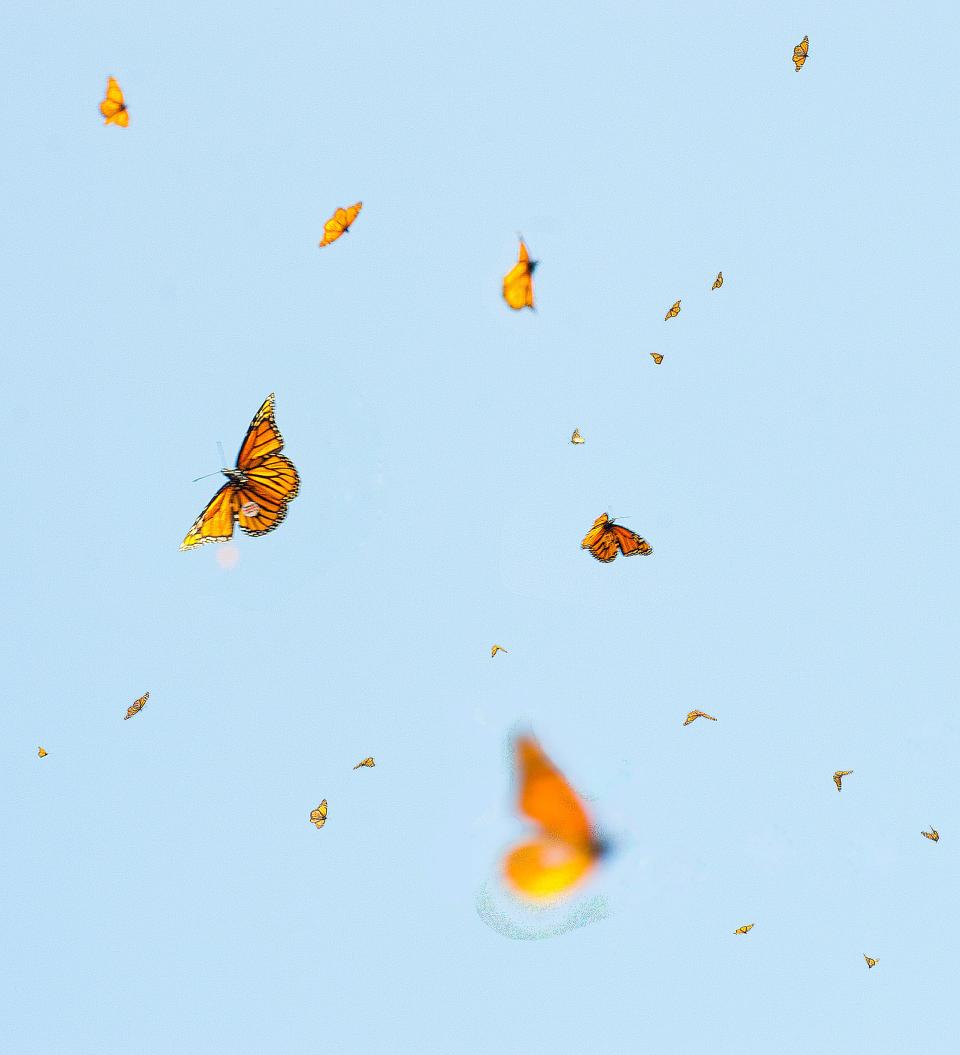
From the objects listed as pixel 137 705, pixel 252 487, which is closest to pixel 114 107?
pixel 252 487

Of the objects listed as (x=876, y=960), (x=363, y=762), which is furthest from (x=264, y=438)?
(x=876, y=960)

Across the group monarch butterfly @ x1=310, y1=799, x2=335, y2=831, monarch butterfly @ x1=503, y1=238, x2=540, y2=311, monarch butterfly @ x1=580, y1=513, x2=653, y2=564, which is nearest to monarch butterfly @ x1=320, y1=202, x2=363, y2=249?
monarch butterfly @ x1=503, y1=238, x2=540, y2=311

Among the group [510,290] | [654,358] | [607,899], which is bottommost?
[607,899]

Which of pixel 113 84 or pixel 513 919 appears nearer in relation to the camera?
pixel 113 84

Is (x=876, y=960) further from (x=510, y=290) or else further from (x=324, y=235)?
(x=324, y=235)

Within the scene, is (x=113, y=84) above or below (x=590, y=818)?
above

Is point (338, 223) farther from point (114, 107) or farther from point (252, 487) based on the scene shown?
point (252, 487)

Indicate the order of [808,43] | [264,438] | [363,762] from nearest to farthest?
[264,438] < [808,43] < [363,762]
